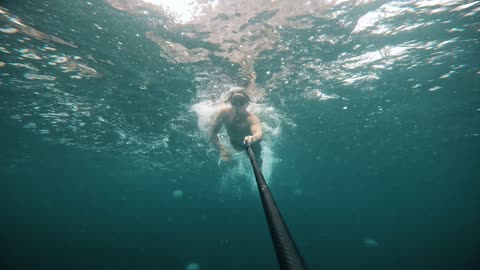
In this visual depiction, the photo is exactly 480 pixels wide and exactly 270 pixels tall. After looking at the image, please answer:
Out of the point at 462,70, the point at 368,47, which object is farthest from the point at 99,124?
the point at 462,70

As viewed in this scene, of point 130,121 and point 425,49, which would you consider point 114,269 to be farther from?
point 425,49

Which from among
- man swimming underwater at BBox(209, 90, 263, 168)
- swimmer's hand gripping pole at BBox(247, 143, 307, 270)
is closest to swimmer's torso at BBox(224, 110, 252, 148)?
man swimming underwater at BBox(209, 90, 263, 168)

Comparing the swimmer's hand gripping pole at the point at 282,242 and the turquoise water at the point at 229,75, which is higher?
the turquoise water at the point at 229,75

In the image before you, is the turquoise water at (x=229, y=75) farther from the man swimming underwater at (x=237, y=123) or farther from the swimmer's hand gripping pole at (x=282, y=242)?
the swimmer's hand gripping pole at (x=282, y=242)

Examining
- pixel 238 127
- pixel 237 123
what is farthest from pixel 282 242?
pixel 237 123

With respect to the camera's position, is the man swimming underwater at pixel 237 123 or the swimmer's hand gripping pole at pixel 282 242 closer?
the swimmer's hand gripping pole at pixel 282 242

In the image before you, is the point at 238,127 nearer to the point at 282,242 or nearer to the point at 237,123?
the point at 237,123

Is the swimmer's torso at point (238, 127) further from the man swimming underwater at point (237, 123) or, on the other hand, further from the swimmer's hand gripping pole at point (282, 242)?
the swimmer's hand gripping pole at point (282, 242)

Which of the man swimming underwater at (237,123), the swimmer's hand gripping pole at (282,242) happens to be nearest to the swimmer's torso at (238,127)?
the man swimming underwater at (237,123)

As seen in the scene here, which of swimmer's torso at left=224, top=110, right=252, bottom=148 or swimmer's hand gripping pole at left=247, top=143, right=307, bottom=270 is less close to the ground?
swimmer's torso at left=224, top=110, right=252, bottom=148

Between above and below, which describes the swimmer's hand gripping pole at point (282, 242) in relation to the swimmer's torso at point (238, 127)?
below

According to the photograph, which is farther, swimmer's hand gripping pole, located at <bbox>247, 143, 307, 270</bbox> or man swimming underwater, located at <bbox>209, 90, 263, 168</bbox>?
man swimming underwater, located at <bbox>209, 90, 263, 168</bbox>

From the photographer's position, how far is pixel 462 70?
1454cm

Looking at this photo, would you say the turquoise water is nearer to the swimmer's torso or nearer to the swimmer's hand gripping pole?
the swimmer's torso
